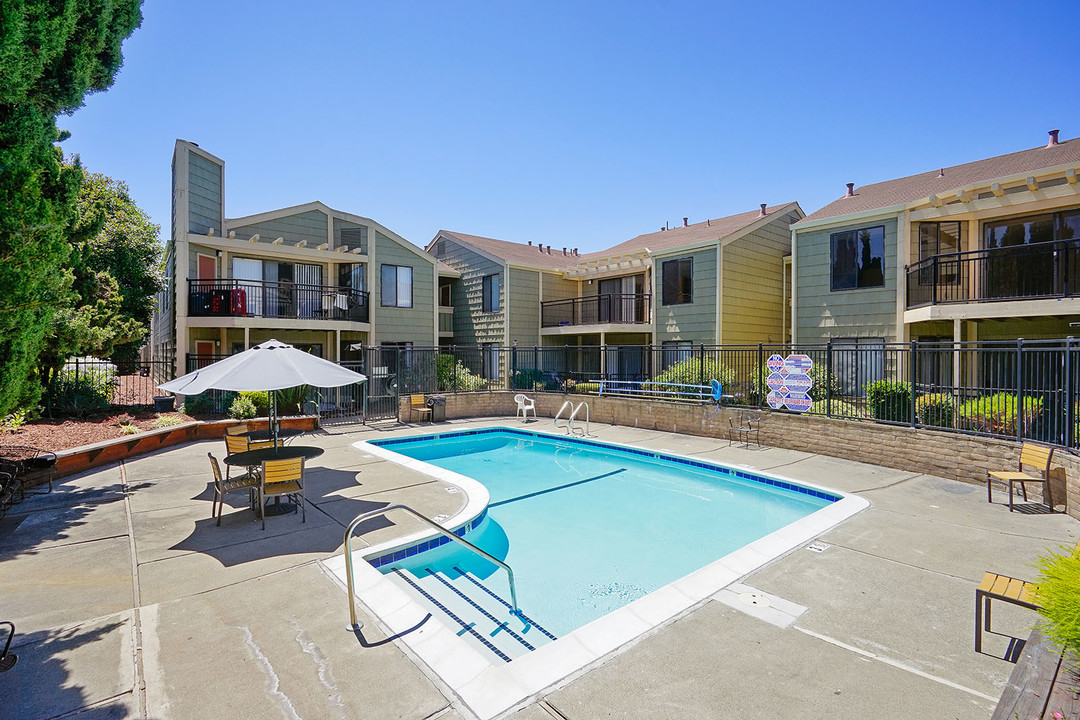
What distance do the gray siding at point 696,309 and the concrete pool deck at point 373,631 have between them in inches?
494

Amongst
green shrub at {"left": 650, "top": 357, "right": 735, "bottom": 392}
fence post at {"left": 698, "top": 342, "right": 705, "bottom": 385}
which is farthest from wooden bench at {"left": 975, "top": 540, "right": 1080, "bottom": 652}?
green shrub at {"left": 650, "top": 357, "right": 735, "bottom": 392}

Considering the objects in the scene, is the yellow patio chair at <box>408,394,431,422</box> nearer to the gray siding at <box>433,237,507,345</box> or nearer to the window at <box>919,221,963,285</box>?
the gray siding at <box>433,237,507,345</box>

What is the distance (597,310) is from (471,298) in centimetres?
648

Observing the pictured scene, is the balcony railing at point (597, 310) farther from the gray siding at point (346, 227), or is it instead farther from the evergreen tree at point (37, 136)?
the evergreen tree at point (37, 136)

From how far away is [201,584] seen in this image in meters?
4.91

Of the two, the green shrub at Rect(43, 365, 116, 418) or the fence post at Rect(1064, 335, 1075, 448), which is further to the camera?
the green shrub at Rect(43, 365, 116, 418)

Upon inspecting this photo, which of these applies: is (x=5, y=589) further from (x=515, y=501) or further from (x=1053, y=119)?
(x=1053, y=119)

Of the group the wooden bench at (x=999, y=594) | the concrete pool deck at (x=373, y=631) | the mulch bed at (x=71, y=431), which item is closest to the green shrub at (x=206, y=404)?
the mulch bed at (x=71, y=431)

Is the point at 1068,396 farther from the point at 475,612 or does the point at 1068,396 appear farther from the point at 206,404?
the point at 206,404

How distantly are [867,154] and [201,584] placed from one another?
76.6 ft

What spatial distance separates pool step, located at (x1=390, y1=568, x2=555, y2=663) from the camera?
4.73 m

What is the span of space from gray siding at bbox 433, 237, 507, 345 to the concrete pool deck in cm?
1749

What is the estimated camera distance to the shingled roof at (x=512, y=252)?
2483 cm

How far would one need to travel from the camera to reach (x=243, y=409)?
47.5 ft
